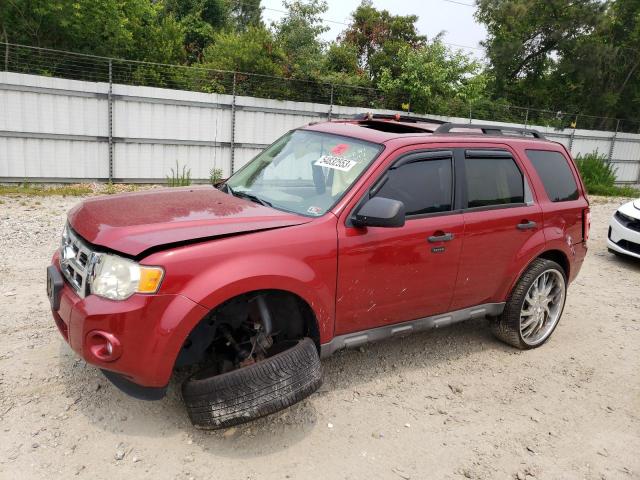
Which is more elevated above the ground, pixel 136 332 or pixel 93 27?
pixel 93 27

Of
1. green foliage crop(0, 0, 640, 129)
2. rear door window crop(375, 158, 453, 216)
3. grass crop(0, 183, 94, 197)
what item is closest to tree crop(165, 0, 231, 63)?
green foliage crop(0, 0, 640, 129)

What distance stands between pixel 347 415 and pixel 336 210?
1375 millimetres

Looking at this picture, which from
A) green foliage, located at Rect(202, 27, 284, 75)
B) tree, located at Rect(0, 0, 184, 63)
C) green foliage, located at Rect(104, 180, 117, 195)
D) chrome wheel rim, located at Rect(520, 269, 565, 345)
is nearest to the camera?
chrome wheel rim, located at Rect(520, 269, 565, 345)

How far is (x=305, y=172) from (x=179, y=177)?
9434mm

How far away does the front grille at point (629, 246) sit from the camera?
26.5ft

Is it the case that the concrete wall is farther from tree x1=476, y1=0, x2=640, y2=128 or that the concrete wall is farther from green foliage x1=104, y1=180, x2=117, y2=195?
tree x1=476, y1=0, x2=640, y2=128

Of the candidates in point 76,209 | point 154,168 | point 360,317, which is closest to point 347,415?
point 360,317

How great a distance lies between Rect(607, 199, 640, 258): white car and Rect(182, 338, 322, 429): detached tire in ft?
22.3

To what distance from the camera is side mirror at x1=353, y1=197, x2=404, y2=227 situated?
3.42 meters

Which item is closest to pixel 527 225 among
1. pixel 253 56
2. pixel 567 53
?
pixel 253 56

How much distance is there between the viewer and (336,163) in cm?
397

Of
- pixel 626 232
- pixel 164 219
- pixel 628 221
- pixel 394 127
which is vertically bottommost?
pixel 626 232

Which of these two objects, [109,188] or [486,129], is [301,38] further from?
[486,129]

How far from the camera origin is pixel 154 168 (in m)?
12.8
